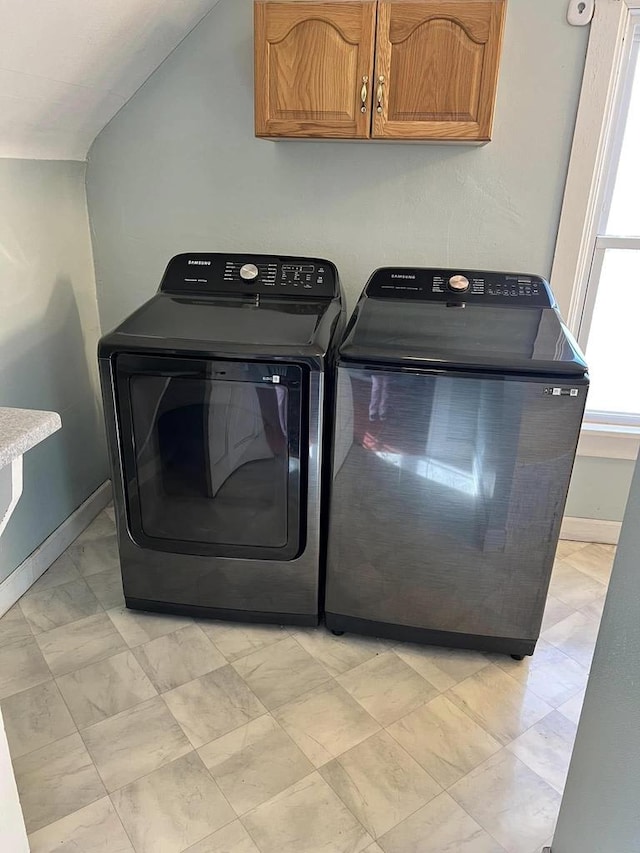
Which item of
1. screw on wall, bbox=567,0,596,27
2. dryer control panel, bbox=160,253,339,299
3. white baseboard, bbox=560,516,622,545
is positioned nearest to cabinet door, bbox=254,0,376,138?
dryer control panel, bbox=160,253,339,299

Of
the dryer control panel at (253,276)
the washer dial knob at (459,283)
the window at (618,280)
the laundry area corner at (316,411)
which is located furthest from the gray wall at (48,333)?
the window at (618,280)

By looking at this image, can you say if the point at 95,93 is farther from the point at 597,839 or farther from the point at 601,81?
Answer: the point at 597,839

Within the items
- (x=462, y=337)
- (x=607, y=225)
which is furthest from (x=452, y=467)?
(x=607, y=225)

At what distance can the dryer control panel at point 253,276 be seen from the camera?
7.27 ft

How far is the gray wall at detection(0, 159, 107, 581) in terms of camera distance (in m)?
2.12

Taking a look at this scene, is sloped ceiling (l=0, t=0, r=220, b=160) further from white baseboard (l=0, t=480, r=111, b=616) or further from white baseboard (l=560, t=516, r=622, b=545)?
white baseboard (l=560, t=516, r=622, b=545)

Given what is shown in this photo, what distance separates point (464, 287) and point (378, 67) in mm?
710

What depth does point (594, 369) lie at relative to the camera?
258 centimetres

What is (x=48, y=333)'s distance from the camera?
7.69ft

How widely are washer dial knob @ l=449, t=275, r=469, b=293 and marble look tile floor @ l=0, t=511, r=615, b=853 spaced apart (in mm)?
1155

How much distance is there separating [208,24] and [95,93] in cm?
46

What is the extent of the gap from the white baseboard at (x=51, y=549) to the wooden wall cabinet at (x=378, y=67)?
1617mm

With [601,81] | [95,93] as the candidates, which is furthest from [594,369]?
[95,93]

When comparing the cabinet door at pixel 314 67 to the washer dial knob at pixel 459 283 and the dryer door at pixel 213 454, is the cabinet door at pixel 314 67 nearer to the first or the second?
the washer dial knob at pixel 459 283
